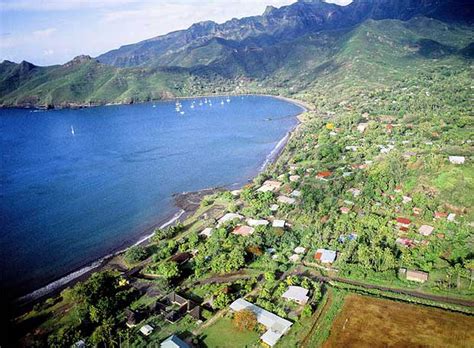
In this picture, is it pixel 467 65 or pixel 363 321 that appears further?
pixel 467 65

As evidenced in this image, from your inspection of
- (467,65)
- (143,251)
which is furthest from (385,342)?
(467,65)

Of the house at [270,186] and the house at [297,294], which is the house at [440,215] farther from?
the house at [270,186]

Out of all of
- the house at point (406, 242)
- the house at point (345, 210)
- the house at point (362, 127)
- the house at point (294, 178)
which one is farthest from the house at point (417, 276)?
the house at point (362, 127)

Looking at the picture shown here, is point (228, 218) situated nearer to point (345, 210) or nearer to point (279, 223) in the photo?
point (279, 223)

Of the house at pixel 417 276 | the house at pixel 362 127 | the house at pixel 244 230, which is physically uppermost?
the house at pixel 362 127

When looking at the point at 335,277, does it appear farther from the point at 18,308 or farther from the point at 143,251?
the point at 18,308

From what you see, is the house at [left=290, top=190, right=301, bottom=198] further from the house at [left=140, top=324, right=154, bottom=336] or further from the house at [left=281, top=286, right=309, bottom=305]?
the house at [left=140, top=324, right=154, bottom=336]
